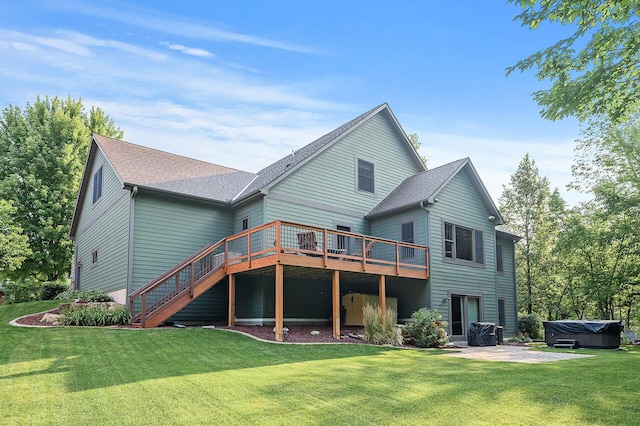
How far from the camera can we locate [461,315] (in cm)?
Result: 1775

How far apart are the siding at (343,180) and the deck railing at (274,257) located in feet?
3.16

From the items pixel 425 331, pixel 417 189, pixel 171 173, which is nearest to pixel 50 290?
pixel 171 173

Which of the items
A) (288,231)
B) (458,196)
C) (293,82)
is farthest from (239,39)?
(458,196)

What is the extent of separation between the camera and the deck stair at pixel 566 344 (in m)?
15.3

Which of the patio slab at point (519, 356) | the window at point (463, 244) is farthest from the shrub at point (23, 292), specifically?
the patio slab at point (519, 356)

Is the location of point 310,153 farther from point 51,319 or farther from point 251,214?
point 51,319

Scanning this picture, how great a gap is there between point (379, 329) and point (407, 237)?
495cm

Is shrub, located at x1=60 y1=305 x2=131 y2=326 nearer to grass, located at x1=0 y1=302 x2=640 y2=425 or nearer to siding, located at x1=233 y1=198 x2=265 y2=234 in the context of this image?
grass, located at x1=0 y1=302 x2=640 y2=425

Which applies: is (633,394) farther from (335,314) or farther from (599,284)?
(599,284)

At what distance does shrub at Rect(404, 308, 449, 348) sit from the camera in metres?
13.7

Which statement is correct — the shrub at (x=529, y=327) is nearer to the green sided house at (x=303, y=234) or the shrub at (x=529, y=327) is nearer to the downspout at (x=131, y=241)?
the green sided house at (x=303, y=234)

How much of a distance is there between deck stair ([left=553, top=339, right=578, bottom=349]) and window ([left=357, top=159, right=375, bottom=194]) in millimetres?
8248

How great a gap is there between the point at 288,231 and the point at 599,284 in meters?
15.3

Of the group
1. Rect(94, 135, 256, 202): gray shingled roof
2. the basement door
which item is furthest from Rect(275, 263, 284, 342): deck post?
the basement door
